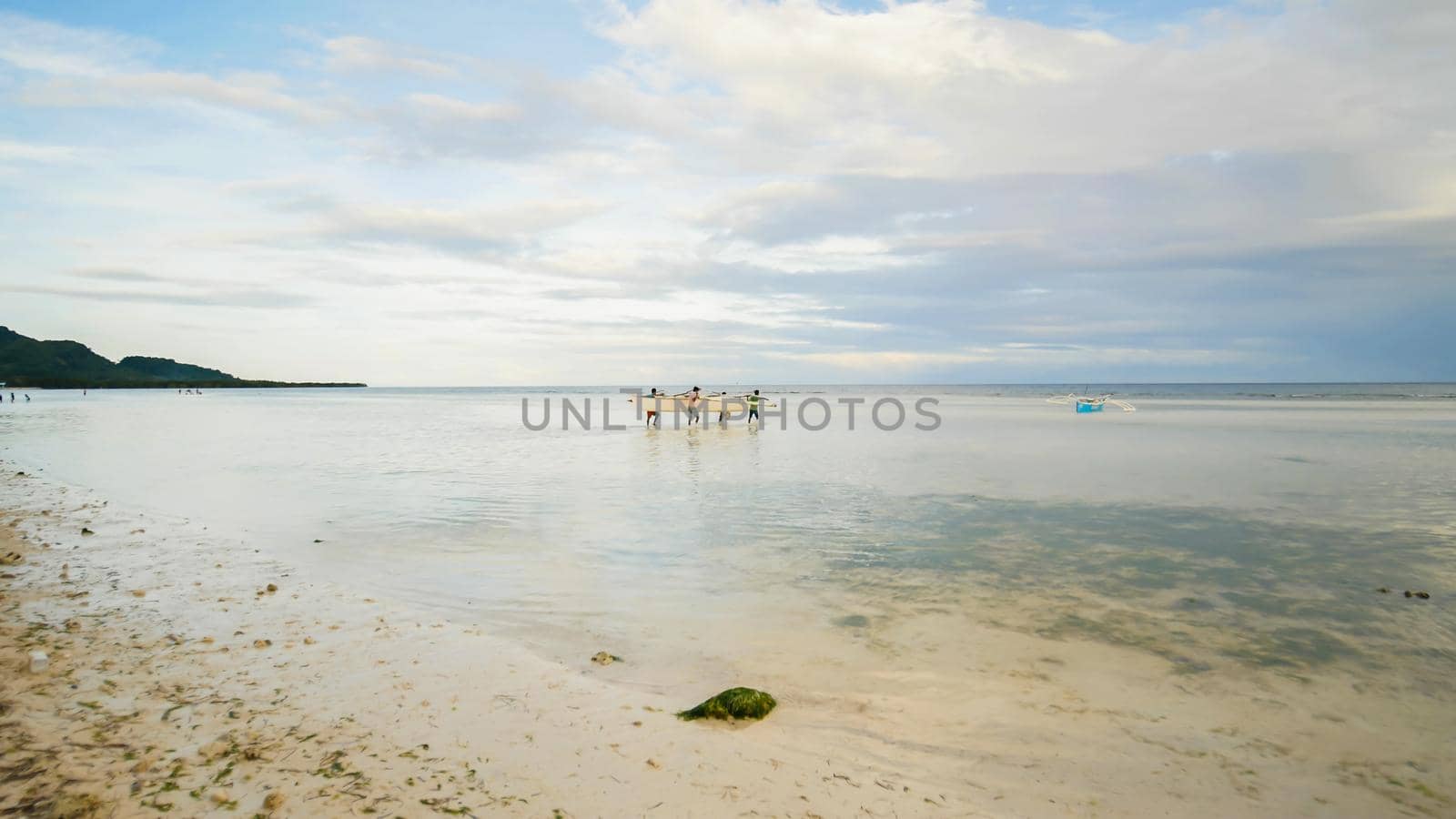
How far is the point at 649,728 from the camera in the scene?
193 inches

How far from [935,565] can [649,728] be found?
5711 mm

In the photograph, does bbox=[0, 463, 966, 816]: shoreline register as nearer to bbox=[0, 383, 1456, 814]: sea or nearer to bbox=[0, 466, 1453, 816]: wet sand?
bbox=[0, 466, 1453, 816]: wet sand

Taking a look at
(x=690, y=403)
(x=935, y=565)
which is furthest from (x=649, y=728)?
(x=690, y=403)

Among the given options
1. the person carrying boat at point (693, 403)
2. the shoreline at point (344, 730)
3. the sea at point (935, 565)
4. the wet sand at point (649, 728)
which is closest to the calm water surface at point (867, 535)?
the sea at point (935, 565)

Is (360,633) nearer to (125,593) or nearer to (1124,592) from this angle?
(125,593)

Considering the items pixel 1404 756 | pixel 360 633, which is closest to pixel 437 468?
pixel 360 633

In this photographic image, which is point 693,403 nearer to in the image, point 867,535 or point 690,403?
point 690,403

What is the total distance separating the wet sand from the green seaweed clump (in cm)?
14

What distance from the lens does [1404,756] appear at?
4.77m

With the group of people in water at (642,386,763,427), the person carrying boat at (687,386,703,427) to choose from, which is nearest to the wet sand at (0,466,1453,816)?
the group of people in water at (642,386,763,427)

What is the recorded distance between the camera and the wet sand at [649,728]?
401 cm

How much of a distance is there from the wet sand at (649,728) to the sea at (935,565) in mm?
72

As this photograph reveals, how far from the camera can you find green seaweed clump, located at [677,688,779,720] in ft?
16.6

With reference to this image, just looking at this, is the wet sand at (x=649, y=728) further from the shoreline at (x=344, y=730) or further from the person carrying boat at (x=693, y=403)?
the person carrying boat at (x=693, y=403)
